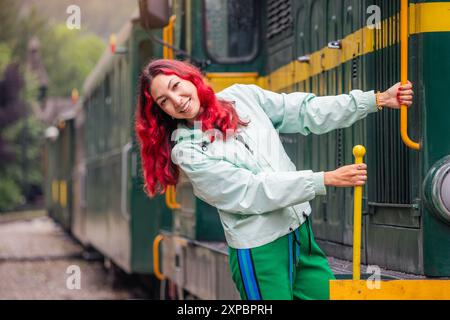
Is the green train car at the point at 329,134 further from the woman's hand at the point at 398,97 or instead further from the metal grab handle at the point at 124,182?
the woman's hand at the point at 398,97

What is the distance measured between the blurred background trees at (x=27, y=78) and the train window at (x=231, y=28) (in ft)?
2.91

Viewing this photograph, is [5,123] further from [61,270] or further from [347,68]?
[347,68]

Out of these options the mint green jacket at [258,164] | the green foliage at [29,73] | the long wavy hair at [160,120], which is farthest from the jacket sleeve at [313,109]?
the green foliage at [29,73]

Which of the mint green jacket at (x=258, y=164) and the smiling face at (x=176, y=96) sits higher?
the smiling face at (x=176, y=96)

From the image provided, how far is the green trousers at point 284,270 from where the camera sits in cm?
352

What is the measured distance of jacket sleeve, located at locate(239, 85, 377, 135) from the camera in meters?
3.71

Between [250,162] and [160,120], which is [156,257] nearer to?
[160,120]

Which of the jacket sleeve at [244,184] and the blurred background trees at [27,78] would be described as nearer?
the jacket sleeve at [244,184]

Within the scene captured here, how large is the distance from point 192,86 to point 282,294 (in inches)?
30.5

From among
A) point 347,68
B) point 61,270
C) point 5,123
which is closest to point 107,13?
point 5,123

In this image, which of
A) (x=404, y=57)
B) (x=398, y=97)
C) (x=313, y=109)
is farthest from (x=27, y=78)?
(x=398, y=97)

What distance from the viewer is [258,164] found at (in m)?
3.60

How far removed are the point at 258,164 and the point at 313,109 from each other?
320 mm
